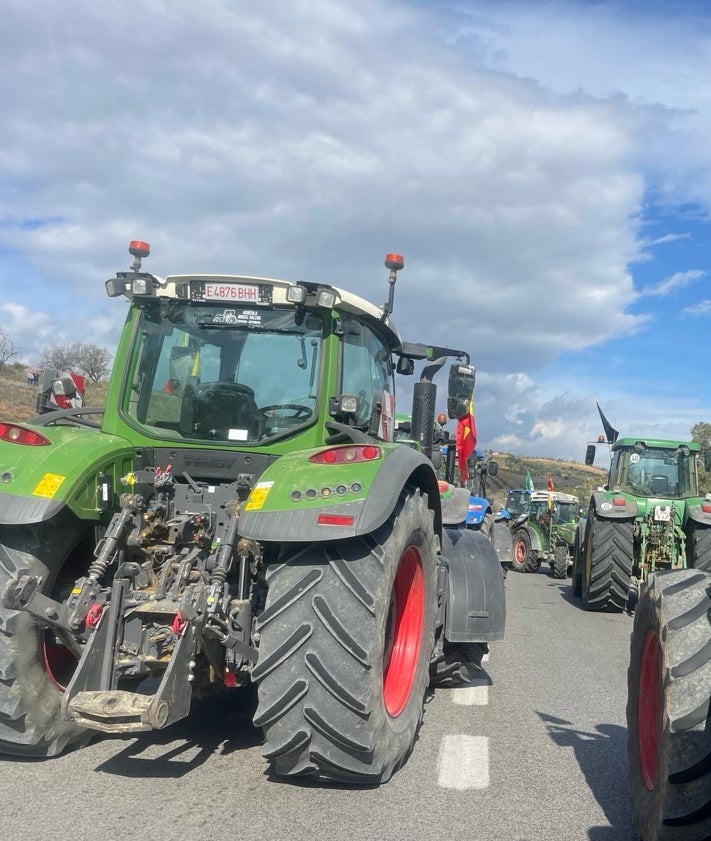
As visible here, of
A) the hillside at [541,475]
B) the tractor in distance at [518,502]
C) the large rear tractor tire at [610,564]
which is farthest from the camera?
the hillside at [541,475]

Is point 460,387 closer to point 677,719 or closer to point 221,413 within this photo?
point 221,413

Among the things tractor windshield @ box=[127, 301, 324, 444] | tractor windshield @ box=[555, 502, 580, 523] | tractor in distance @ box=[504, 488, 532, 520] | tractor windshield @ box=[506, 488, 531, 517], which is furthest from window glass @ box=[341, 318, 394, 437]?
tractor windshield @ box=[506, 488, 531, 517]

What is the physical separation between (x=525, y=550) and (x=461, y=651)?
15.3 metres

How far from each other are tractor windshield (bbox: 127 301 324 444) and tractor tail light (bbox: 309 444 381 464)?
69cm

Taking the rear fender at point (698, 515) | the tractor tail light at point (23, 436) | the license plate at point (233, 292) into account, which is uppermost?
the license plate at point (233, 292)

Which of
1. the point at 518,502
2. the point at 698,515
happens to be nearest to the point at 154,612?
the point at 698,515

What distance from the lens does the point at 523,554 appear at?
20953 millimetres

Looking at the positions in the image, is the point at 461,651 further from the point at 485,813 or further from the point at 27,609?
the point at 27,609

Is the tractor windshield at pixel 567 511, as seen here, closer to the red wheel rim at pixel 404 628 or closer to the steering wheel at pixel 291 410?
the red wheel rim at pixel 404 628

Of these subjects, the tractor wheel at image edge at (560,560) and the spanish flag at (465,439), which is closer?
the spanish flag at (465,439)

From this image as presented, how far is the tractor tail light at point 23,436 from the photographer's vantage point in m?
4.61

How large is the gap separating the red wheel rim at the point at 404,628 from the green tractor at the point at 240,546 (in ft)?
0.04

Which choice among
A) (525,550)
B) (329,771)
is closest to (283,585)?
(329,771)

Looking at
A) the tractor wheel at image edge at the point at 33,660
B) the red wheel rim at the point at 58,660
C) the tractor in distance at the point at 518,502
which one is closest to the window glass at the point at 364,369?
the tractor wheel at image edge at the point at 33,660
